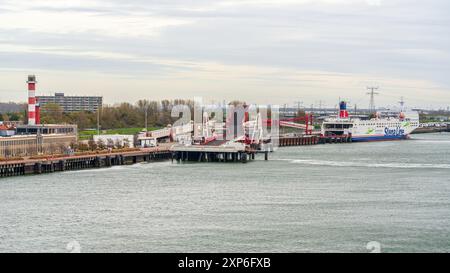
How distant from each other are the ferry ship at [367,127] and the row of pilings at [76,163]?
26516 mm

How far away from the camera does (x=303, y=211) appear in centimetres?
2108

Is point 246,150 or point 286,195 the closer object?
point 286,195

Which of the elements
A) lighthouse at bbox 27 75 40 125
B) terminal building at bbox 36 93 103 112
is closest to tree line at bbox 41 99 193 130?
lighthouse at bbox 27 75 40 125

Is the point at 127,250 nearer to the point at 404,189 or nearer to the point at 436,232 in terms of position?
the point at 436,232

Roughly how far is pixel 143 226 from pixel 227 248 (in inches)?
132

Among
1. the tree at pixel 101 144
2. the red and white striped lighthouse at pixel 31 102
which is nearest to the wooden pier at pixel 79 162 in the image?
the tree at pixel 101 144

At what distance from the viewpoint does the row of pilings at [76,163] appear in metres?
33.0

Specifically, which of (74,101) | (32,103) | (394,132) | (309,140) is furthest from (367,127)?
(74,101)

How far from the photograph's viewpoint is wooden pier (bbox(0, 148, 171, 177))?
32.9 m

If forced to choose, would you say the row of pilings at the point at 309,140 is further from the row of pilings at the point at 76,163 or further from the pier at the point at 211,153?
the pier at the point at 211,153

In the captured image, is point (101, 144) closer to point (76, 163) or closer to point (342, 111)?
point (76, 163)

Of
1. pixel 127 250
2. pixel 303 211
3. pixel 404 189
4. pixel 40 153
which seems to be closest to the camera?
pixel 127 250

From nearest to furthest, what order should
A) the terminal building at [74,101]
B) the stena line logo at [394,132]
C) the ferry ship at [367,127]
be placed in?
the ferry ship at [367,127]
the stena line logo at [394,132]
the terminal building at [74,101]
